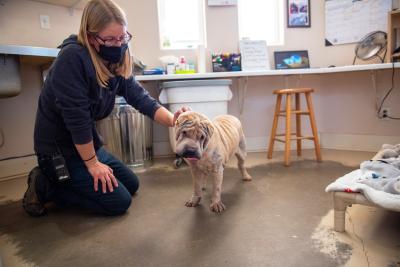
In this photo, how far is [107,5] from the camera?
115 cm

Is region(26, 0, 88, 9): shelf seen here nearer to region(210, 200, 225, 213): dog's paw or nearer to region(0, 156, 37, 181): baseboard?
region(0, 156, 37, 181): baseboard

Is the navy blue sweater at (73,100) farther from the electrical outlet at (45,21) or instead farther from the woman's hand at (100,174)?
the electrical outlet at (45,21)

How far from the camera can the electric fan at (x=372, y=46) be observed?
242 centimetres

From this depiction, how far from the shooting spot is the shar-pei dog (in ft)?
4.04

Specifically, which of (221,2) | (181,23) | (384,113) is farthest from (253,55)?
(384,113)

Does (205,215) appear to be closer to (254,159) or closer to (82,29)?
(82,29)

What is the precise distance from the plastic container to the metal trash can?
0.91 ft

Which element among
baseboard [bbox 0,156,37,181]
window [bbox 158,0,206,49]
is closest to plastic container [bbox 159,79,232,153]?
window [bbox 158,0,206,49]

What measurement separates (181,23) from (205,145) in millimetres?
1904

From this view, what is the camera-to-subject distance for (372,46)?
2.47m

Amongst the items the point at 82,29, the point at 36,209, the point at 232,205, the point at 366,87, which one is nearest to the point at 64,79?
the point at 82,29

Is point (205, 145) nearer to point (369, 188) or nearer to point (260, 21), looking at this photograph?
point (369, 188)

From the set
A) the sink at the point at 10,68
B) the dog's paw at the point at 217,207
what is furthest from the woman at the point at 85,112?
the dog's paw at the point at 217,207

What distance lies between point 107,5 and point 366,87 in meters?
2.35
